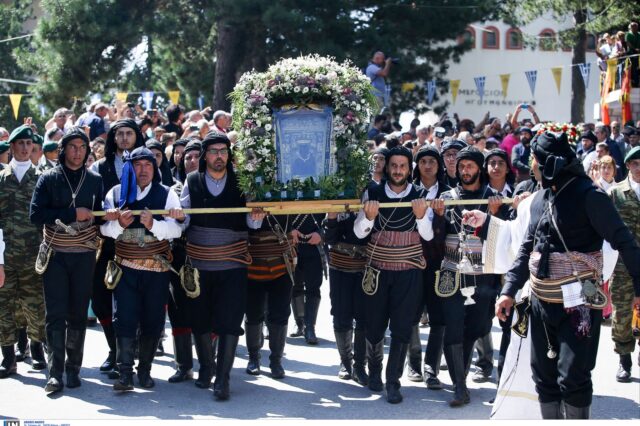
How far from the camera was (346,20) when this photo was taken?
78.1 feet

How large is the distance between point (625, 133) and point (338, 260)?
10758mm

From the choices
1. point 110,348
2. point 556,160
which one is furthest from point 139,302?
point 556,160

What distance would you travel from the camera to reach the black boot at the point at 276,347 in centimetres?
961

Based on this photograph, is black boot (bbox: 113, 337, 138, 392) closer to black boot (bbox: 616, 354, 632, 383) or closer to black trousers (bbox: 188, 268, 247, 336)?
black trousers (bbox: 188, 268, 247, 336)

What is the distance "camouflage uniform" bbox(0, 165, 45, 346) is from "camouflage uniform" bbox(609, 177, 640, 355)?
18.5 feet

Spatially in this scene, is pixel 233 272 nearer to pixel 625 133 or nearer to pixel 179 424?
pixel 179 424

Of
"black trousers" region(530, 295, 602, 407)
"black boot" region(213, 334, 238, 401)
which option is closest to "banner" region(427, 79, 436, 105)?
"black boot" region(213, 334, 238, 401)

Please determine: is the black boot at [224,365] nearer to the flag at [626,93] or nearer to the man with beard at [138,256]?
the man with beard at [138,256]

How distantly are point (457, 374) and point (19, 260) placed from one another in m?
4.31

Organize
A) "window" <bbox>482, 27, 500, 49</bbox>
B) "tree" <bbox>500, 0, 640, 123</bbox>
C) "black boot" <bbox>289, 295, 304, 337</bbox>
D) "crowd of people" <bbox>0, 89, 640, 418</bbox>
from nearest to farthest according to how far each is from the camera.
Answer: "crowd of people" <bbox>0, 89, 640, 418</bbox> → "black boot" <bbox>289, 295, 304, 337</bbox> → "tree" <bbox>500, 0, 640, 123</bbox> → "window" <bbox>482, 27, 500, 49</bbox>

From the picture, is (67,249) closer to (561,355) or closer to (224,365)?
(224,365)

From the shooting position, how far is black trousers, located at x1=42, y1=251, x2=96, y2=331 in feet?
29.0

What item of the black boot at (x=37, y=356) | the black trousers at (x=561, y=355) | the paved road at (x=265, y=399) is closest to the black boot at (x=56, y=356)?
the paved road at (x=265, y=399)

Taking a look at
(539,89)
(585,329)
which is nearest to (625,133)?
(585,329)
